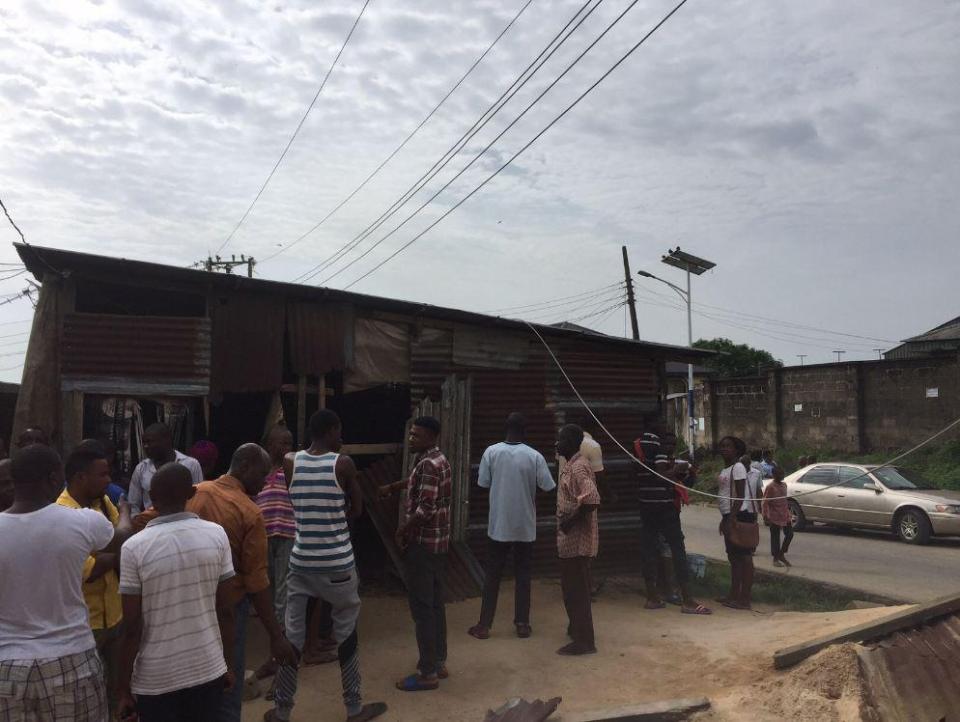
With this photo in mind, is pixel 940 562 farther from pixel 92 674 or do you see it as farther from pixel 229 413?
pixel 92 674

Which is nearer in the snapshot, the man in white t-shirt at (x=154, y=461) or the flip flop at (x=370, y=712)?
the flip flop at (x=370, y=712)

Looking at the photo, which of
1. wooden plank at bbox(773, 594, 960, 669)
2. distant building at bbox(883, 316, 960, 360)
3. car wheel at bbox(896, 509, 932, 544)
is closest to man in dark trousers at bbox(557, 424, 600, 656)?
wooden plank at bbox(773, 594, 960, 669)

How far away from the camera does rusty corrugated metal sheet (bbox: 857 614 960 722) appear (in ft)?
14.5

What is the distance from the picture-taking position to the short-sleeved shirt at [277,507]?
18.5ft

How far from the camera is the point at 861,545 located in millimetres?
13289

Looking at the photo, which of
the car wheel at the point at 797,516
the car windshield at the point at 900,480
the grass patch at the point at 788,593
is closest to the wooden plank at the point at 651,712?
the grass patch at the point at 788,593

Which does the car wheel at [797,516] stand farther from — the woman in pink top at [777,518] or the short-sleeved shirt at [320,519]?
the short-sleeved shirt at [320,519]

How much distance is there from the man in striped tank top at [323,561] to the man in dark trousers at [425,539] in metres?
0.65

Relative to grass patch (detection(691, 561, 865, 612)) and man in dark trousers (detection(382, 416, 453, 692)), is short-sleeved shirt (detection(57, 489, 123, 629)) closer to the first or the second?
man in dark trousers (detection(382, 416, 453, 692))

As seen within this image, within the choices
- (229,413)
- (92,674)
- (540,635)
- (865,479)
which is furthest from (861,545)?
(92,674)

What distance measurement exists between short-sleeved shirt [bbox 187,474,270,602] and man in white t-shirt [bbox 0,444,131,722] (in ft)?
2.24

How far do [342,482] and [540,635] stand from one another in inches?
111

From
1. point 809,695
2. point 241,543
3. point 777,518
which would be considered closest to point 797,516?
point 777,518

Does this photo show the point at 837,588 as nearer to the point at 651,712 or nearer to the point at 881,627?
the point at 881,627
